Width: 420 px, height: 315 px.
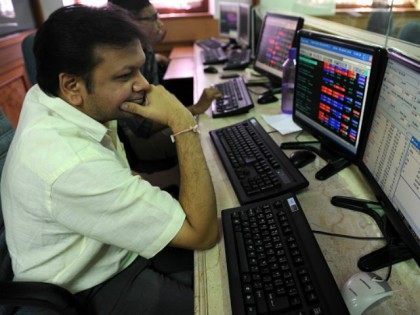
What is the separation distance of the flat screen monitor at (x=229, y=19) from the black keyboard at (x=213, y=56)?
24 cm

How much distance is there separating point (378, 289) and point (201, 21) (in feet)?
12.0

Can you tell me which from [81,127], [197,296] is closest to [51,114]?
[81,127]

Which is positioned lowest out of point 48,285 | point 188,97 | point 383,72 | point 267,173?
point 188,97

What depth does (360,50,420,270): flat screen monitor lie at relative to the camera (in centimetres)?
64

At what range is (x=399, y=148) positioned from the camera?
27.6 inches

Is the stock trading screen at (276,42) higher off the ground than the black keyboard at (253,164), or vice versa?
the stock trading screen at (276,42)

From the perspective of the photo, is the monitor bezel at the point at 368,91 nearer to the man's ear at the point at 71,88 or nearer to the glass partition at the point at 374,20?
the glass partition at the point at 374,20

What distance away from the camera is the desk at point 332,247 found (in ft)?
2.04

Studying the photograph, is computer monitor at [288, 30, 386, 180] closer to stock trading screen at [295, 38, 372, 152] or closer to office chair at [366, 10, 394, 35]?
stock trading screen at [295, 38, 372, 152]

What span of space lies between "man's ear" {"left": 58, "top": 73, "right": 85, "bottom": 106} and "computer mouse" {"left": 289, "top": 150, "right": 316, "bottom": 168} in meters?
0.67

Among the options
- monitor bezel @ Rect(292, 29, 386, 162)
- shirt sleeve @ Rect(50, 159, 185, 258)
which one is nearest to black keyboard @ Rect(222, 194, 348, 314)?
shirt sleeve @ Rect(50, 159, 185, 258)

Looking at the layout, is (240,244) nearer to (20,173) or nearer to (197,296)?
(197,296)

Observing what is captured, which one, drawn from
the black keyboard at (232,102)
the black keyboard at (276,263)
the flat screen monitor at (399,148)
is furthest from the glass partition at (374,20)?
the black keyboard at (276,263)

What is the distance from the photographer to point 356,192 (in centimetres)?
93
